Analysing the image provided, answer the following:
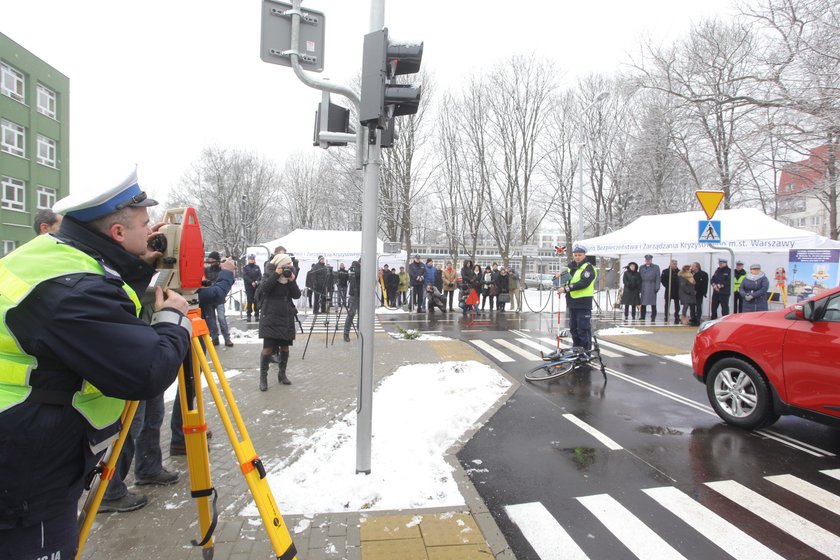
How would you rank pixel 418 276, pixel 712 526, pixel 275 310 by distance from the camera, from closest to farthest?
pixel 712 526 < pixel 275 310 < pixel 418 276

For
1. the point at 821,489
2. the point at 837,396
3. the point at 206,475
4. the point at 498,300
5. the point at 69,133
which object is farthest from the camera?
the point at 69,133

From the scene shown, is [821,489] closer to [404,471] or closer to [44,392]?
[404,471]

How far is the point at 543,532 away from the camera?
3252mm

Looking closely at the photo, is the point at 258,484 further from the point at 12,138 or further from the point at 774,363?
the point at 12,138

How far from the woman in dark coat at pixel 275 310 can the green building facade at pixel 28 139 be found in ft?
101

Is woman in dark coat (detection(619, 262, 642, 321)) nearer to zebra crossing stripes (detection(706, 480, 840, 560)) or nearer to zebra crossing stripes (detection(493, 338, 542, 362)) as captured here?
zebra crossing stripes (detection(493, 338, 542, 362))

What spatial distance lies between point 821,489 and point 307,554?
419cm

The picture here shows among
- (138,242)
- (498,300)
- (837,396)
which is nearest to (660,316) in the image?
(498,300)

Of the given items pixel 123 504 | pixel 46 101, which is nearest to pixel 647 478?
pixel 123 504

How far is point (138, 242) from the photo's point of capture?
177 centimetres

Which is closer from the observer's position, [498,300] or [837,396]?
[837,396]

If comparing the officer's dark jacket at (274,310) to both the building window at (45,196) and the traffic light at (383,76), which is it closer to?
the traffic light at (383,76)

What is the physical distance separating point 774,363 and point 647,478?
2.17 metres

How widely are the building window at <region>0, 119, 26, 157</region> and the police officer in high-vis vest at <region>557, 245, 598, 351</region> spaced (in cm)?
3674
